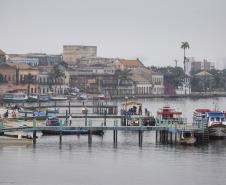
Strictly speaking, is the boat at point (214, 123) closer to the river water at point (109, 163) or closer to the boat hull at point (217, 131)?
the boat hull at point (217, 131)

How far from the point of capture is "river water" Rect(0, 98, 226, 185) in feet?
191

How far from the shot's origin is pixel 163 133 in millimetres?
76562

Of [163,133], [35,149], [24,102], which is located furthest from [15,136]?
[24,102]

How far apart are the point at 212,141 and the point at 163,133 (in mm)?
3404

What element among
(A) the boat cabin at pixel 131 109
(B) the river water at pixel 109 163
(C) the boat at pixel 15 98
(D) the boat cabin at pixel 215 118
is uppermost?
(C) the boat at pixel 15 98

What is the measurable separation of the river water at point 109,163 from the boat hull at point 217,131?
53 centimetres

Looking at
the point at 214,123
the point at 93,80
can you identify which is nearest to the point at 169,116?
the point at 214,123

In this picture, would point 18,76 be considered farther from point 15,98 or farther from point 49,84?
point 15,98

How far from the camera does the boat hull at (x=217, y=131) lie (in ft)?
248

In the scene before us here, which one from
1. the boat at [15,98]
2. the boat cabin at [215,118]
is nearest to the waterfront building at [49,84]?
the boat at [15,98]

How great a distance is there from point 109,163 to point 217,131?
13783 mm

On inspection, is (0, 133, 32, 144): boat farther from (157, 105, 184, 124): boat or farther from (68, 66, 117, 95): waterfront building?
(68, 66, 117, 95): waterfront building

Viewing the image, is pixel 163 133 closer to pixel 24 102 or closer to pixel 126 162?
pixel 126 162

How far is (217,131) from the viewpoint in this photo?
75.8 meters
